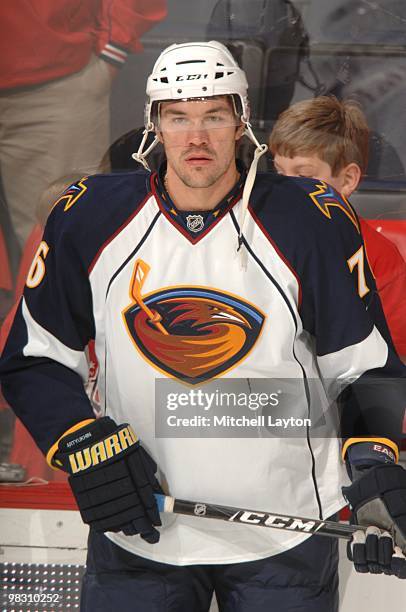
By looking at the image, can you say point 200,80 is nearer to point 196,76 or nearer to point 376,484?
point 196,76

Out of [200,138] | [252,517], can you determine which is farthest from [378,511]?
[200,138]

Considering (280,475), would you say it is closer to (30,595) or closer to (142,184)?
(142,184)

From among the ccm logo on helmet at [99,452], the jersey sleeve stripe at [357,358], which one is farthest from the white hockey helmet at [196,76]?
the ccm logo on helmet at [99,452]

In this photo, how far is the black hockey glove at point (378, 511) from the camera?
1563mm

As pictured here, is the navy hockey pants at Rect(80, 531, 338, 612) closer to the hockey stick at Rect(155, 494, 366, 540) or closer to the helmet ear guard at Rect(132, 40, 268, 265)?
the hockey stick at Rect(155, 494, 366, 540)

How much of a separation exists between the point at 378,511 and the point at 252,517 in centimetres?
21

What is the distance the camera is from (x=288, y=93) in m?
2.07

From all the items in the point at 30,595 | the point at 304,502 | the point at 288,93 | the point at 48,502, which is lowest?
the point at 30,595

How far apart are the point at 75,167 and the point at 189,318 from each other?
0.56 meters

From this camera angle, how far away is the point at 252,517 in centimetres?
169

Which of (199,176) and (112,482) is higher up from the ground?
(199,176)

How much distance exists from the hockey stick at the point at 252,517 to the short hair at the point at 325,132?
26.6 inches

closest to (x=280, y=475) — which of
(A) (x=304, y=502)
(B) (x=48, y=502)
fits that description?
(A) (x=304, y=502)

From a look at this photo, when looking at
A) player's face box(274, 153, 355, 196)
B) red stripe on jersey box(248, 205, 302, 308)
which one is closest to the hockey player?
red stripe on jersey box(248, 205, 302, 308)
